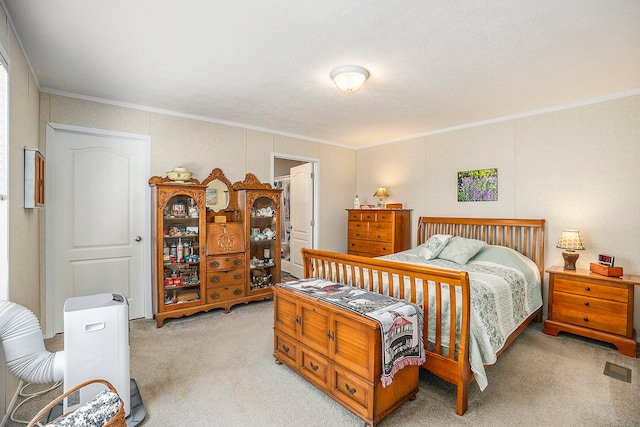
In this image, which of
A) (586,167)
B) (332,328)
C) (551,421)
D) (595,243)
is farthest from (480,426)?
(586,167)

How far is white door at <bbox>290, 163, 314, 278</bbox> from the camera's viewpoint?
5.34 meters

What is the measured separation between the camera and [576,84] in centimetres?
289

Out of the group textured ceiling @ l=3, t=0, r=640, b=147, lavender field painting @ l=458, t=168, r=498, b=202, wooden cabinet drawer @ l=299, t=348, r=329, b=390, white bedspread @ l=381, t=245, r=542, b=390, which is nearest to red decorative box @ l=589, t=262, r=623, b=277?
white bedspread @ l=381, t=245, r=542, b=390

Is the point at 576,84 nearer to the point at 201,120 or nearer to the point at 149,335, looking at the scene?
the point at 201,120

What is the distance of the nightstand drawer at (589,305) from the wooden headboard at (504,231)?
0.43 meters

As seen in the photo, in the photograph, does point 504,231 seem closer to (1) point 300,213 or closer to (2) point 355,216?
(2) point 355,216

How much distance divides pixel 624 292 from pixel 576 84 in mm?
1964

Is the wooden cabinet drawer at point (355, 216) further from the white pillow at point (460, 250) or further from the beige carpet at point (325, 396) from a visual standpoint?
the beige carpet at point (325, 396)

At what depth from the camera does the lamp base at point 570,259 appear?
10.4 ft

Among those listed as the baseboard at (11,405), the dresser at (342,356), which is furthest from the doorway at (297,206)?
the baseboard at (11,405)

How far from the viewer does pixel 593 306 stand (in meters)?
2.97

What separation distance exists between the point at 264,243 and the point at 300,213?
1.39 meters

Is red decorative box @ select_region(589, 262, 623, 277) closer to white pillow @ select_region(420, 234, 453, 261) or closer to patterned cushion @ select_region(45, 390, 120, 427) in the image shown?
white pillow @ select_region(420, 234, 453, 261)

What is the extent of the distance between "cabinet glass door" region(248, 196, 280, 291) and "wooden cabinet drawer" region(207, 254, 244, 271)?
24 cm
